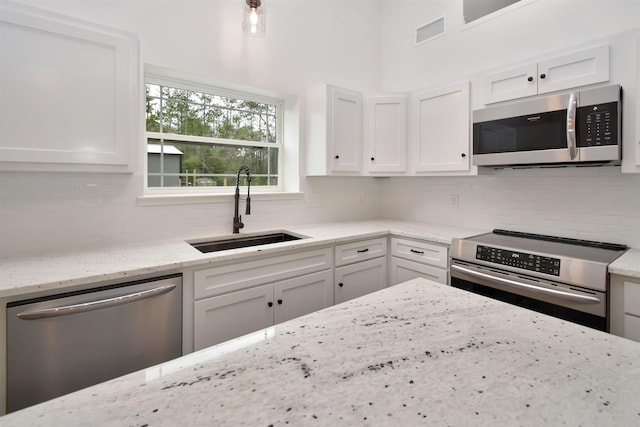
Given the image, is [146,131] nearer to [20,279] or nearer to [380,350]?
[20,279]

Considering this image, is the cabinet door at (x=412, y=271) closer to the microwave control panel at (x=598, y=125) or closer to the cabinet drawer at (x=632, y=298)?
the cabinet drawer at (x=632, y=298)

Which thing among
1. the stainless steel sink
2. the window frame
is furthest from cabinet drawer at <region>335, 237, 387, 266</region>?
the window frame

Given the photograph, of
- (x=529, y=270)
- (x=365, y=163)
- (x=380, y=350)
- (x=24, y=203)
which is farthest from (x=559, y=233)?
(x=24, y=203)

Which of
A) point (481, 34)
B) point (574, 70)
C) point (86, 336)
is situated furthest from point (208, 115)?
point (574, 70)

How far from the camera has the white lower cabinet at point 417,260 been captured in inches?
93.8

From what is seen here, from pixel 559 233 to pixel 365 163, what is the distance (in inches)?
62.8

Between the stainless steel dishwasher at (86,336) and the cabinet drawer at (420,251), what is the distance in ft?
5.66

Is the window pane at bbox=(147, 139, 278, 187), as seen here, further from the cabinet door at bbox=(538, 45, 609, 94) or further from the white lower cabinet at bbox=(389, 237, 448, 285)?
the cabinet door at bbox=(538, 45, 609, 94)

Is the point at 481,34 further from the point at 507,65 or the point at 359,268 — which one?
the point at 359,268

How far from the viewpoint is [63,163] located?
1569 mm

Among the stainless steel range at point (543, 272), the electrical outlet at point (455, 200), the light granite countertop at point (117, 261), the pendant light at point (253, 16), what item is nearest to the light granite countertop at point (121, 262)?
the light granite countertop at point (117, 261)

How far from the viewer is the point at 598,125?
5.90 ft

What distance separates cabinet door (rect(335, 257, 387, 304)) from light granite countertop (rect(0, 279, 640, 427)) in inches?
60.6

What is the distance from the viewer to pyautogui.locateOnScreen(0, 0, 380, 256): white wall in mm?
1786
